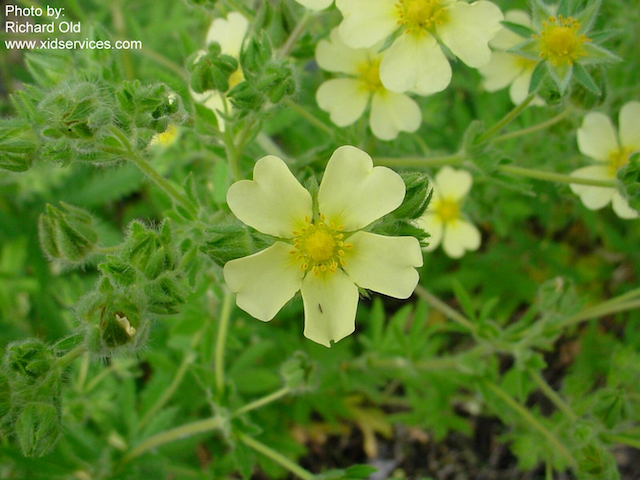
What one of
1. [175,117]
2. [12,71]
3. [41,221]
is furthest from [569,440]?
[12,71]

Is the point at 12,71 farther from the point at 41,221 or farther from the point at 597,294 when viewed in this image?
the point at 597,294

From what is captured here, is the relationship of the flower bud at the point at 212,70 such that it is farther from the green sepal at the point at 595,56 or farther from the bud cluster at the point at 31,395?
the green sepal at the point at 595,56

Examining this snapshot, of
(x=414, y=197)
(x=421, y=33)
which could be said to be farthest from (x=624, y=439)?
(x=421, y=33)

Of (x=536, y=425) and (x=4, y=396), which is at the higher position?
(x=4, y=396)

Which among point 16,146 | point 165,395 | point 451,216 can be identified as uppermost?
point 16,146

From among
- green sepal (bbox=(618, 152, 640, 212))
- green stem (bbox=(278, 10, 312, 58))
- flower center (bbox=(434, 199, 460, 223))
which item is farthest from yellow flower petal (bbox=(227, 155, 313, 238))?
flower center (bbox=(434, 199, 460, 223))

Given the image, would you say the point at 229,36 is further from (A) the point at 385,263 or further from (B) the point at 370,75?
(A) the point at 385,263
